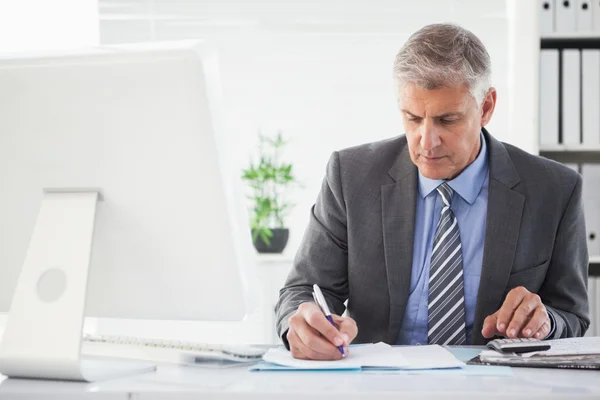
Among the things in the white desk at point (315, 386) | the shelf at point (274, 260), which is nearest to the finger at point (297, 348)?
the white desk at point (315, 386)

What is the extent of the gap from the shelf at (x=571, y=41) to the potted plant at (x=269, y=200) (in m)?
1.17

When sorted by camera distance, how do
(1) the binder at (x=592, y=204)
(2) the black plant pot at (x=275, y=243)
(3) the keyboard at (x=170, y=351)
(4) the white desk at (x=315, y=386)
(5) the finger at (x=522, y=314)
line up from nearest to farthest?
1. (4) the white desk at (x=315, y=386)
2. (3) the keyboard at (x=170, y=351)
3. (5) the finger at (x=522, y=314)
4. (1) the binder at (x=592, y=204)
5. (2) the black plant pot at (x=275, y=243)

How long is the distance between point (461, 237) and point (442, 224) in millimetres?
58

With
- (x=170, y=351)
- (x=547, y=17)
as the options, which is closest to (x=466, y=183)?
(x=170, y=351)

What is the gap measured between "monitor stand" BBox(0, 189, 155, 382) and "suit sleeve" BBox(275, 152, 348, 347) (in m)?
0.63

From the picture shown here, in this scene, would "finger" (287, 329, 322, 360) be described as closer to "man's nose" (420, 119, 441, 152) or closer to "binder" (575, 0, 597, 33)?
"man's nose" (420, 119, 441, 152)

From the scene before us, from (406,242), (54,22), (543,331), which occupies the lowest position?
(543,331)

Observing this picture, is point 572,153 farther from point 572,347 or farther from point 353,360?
point 353,360

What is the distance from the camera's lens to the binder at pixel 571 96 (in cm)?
261

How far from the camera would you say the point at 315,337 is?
1.18 meters

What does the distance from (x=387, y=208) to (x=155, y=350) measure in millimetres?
707

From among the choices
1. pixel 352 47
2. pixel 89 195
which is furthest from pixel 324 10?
pixel 89 195

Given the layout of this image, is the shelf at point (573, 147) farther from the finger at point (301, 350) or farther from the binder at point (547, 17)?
the finger at point (301, 350)

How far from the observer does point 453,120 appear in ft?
5.12
